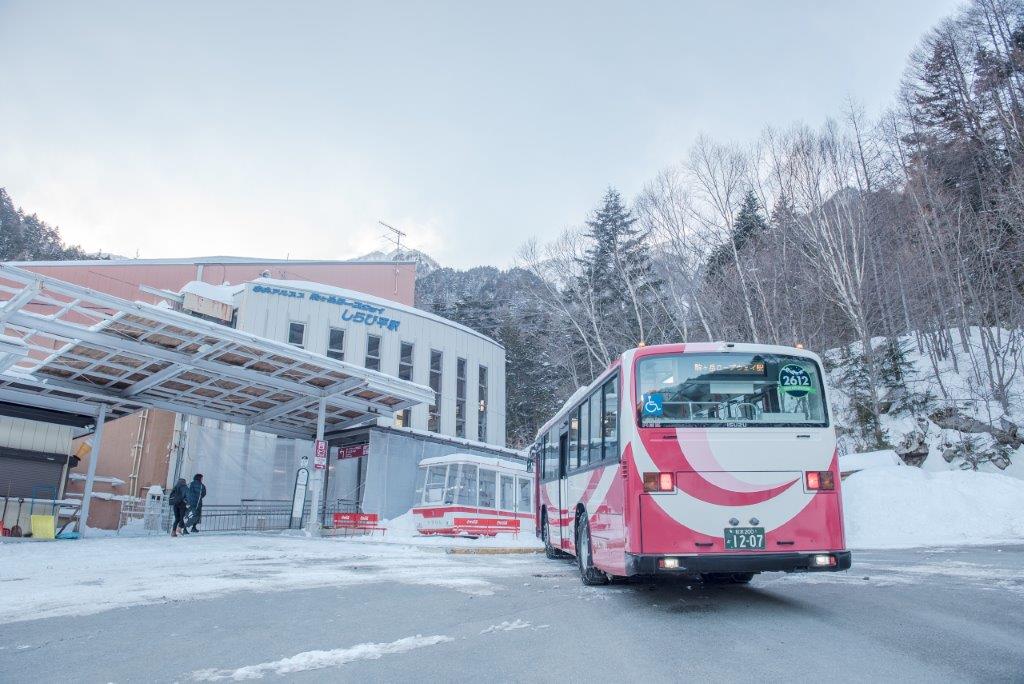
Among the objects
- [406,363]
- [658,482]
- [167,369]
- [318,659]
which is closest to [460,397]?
[406,363]

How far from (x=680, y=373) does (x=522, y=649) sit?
11.5 feet

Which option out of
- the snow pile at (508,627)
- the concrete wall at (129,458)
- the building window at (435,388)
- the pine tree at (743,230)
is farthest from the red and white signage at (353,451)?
the snow pile at (508,627)

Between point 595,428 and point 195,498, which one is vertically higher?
point 595,428

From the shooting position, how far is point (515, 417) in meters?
54.2

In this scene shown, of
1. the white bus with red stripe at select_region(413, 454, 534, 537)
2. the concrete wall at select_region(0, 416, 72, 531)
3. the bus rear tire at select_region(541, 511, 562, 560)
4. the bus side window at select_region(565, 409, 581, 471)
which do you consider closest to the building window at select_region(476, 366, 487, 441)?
the white bus with red stripe at select_region(413, 454, 534, 537)

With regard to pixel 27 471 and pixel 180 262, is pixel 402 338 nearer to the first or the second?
pixel 180 262

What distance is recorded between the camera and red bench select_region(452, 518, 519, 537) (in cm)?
2214

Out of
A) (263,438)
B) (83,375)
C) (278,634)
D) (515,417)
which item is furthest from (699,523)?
(515,417)

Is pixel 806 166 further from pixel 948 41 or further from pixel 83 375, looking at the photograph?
pixel 83 375

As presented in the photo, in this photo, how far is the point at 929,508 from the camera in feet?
55.5

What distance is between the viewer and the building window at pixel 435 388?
34.8 m

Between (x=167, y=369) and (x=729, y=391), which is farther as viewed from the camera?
(x=167, y=369)

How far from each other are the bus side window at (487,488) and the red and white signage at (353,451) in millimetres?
4655

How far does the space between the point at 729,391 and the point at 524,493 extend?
19537 millimetres
